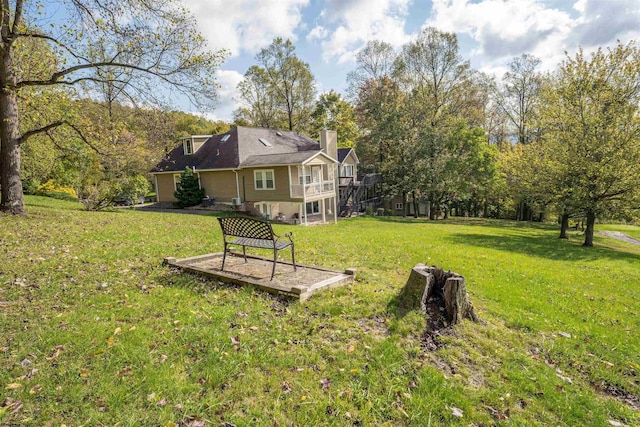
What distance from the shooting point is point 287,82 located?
123ft

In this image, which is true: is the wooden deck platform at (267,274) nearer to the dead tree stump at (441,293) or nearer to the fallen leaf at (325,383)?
the dead tree stump at (441,293)

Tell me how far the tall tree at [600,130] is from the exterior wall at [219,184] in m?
19.7

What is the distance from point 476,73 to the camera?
31.2 meters

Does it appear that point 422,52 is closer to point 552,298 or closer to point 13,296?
point 552,298

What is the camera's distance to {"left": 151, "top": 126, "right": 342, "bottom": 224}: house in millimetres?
21703

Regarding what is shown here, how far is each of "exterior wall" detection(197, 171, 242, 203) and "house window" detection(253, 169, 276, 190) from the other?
74.6 inches

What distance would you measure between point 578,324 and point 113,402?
6.43 meters

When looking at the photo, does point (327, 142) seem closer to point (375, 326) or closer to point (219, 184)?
point (219, 184)

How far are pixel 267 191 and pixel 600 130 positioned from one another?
18.4m

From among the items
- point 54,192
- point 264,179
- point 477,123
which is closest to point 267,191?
point 264,179

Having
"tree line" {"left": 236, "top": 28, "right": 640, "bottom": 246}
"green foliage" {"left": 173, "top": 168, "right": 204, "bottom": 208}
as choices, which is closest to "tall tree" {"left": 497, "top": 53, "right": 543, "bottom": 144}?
"tree line" {"left": 236, "top": 28, "right": 640, "bottom": 246}

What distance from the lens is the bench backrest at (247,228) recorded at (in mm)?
5672

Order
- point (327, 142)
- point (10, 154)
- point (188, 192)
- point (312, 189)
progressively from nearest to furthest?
point (10, 154) → point (312, 189) → point (188, 192) → point (327, 142)

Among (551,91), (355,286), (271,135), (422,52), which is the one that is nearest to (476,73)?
(422,52)
